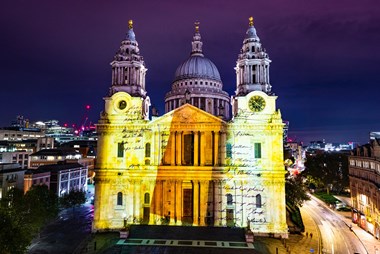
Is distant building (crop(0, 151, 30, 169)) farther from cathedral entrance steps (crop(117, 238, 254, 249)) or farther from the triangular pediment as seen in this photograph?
cathedral entrance steps (crop(117, 238, 254, 249))

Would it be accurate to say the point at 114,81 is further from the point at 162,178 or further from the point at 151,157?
the point at 162,178

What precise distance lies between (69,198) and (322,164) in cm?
6850

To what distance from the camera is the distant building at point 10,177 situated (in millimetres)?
55969

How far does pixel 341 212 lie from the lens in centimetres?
6775

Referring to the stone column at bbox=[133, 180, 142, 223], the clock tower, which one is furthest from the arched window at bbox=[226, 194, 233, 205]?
the stone column at bbox=[133, 180, 142, 223]

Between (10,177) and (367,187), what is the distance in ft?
216

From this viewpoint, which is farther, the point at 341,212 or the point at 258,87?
the point at 341,212

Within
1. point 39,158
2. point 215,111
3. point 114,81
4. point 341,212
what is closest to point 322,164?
point 341,212

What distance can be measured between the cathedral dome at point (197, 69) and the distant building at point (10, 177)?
3940 cm

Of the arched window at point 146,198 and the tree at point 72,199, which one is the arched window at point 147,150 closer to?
the arched window at point 146,198

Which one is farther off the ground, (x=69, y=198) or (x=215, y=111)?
(x=215, y=111)

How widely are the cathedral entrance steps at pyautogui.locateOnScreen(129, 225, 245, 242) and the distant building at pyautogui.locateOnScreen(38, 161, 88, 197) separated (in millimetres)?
32420

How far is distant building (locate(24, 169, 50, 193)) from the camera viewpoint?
2434 inches

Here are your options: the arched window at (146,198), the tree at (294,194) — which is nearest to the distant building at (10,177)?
the arched window at (146,198)
